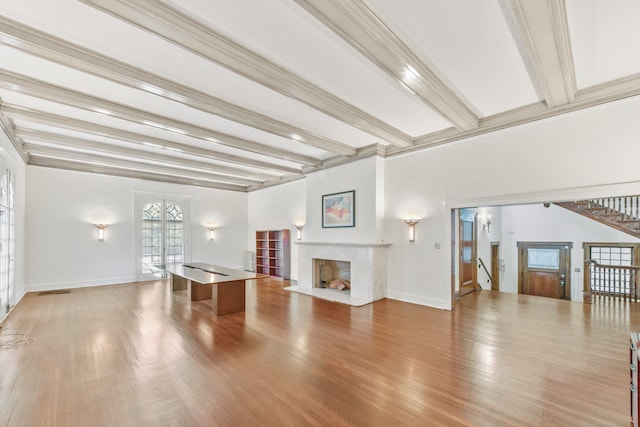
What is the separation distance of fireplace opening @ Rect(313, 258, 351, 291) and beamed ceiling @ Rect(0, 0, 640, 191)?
3.41 metres

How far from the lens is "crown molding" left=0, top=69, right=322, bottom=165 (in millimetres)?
3279

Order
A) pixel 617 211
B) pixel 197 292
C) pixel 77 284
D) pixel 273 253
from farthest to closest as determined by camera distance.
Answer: pixel 273 253 → pixel 77 284 → pixel 617 211 → pixel 197 292

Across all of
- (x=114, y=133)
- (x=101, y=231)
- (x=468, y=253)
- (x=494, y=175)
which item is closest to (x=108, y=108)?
(x=114, y=133)

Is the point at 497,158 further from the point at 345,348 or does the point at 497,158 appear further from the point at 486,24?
the point at 345,348

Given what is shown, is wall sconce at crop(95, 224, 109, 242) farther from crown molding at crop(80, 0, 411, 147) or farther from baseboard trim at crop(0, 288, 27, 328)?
crown molding at crop(80, 0, 411, 147)

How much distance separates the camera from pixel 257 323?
446 cm

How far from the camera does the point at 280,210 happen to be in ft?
30.1

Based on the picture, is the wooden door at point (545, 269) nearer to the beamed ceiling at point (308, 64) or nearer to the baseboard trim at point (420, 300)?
the baseboard trim at point (420, 300)

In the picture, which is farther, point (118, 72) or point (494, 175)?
point (494, 175)

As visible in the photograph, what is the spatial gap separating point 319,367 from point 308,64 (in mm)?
3246

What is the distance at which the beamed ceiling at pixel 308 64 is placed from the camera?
92.4 inches

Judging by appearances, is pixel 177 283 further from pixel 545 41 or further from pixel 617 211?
pixel 617 211

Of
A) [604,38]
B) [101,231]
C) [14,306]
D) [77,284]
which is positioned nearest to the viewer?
[604,38]

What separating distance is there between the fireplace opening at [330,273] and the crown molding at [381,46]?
4448 mm
